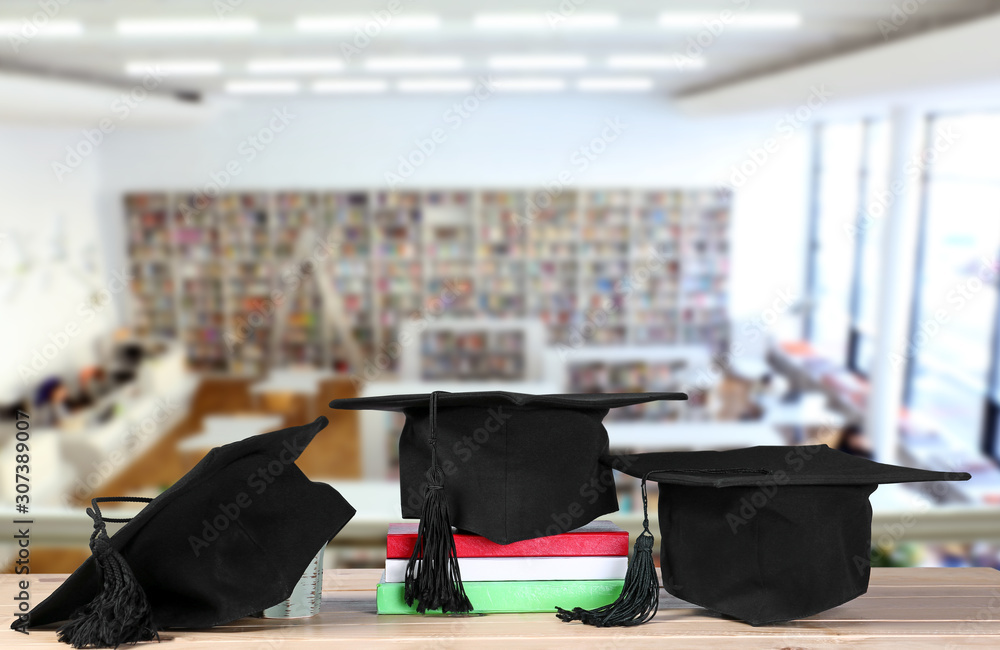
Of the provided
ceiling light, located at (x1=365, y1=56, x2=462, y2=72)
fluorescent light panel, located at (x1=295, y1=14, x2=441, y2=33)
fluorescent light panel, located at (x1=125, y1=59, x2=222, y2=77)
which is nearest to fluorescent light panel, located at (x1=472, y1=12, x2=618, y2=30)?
fluorescent light panel, located at (x1=295, y1=14, x2=441, y2=33)

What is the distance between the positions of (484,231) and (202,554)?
25.0 ft

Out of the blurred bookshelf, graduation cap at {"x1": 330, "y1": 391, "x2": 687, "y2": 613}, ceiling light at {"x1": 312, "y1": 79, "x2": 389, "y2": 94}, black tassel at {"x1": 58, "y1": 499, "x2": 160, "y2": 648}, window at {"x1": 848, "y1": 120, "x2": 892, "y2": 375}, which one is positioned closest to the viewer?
black tassel at {"x1": 58, "y1": 499, "x2": 160, "y2": 648}

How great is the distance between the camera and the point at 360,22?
410 cm

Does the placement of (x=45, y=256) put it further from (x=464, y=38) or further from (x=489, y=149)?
(x=464, y=38)

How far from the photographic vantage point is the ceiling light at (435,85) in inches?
270

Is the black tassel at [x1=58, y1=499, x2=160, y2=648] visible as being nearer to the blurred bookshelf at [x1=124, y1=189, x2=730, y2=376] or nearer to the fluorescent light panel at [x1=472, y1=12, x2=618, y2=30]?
the fluorescent light panel at [x1=472, y1=12, x2=618, y2=30]

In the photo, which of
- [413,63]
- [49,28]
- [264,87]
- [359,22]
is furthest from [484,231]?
[49,28]

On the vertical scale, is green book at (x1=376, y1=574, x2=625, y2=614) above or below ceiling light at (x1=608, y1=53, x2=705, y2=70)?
below

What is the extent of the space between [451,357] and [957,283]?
492 cm

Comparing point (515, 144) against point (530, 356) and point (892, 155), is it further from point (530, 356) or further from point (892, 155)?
point (892, 155)

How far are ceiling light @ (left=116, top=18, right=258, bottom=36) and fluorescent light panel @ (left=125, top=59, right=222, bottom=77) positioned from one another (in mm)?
1302

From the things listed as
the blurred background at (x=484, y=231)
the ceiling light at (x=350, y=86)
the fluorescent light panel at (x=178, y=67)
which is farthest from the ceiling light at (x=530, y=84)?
the fluorescent light panel at (x=178, y=67)

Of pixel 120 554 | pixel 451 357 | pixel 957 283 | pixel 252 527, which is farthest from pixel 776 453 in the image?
pixel 451 357

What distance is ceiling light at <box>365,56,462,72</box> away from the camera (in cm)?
550
